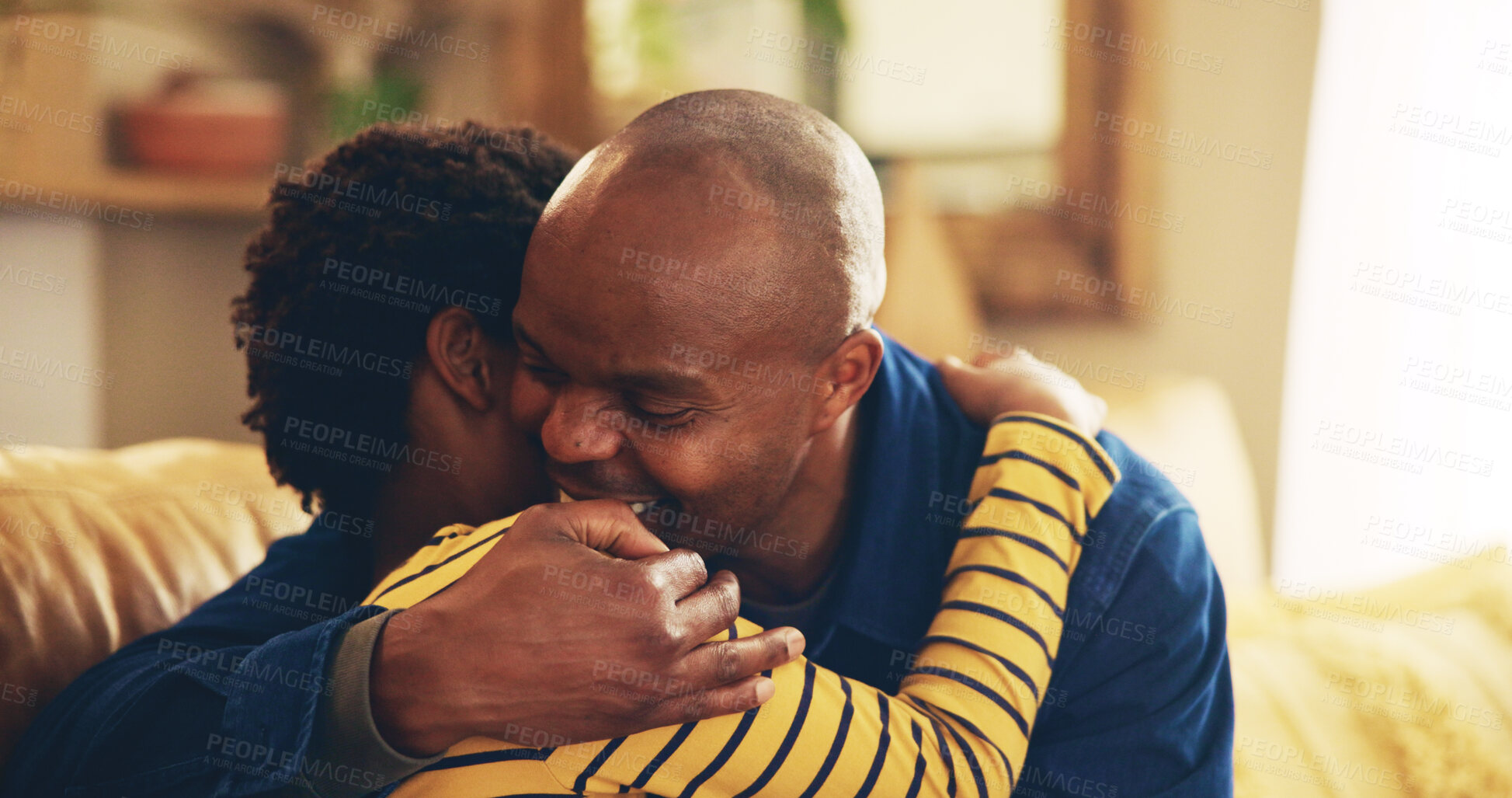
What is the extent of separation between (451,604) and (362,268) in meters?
0.47

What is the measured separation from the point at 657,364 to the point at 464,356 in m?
0.29

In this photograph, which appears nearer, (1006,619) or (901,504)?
(1006,619)

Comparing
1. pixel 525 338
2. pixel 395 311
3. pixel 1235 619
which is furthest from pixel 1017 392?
pixel 1235 619

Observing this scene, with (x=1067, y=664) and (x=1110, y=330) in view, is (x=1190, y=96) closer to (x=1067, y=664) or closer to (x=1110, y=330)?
(x=1110, y=330)

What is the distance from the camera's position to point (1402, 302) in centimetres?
227

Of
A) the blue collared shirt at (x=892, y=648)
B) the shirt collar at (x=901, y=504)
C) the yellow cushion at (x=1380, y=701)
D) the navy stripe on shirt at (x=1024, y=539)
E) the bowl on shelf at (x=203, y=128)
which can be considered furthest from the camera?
the bowl on shelf at (x=203, y=128)

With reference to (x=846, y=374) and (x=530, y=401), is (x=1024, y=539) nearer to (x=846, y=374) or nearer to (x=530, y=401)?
(x=846, y=374)

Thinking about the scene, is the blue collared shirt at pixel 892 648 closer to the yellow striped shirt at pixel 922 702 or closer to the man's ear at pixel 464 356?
the yellow striped shirt at pixel 922 702

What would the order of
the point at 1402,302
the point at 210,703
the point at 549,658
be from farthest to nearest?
the point at 1402,302 < the point at 210,703 < the point at 549,658

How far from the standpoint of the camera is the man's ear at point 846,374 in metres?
1.07

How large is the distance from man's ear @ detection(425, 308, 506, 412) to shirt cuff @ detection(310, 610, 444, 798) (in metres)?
0.34

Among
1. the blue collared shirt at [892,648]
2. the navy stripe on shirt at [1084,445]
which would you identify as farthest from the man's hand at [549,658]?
the navy stripe on shirt at [1084,445]

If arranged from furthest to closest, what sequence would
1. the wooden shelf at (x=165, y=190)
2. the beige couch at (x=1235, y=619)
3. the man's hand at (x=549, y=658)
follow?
the wooden shelf at (x=165, y=190) → the beige couch at (x=1235, y=619) → the man's hand at (x=549, y=658)

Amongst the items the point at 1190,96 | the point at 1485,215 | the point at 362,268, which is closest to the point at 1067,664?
the point at 362,268
